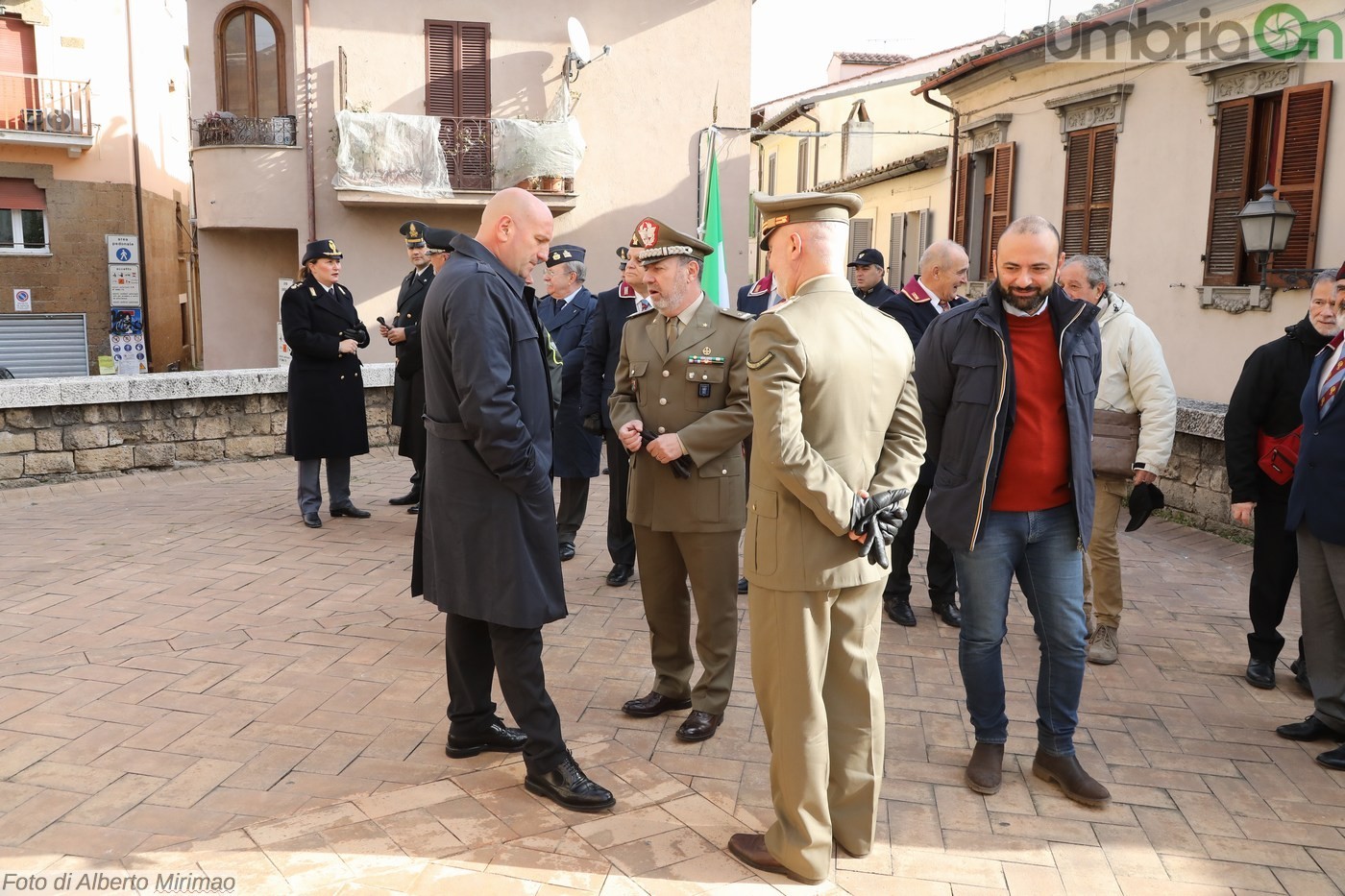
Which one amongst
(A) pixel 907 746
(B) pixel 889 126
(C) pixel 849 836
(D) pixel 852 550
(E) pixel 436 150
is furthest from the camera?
(B) pixel 889 126

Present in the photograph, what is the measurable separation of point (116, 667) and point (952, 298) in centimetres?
467

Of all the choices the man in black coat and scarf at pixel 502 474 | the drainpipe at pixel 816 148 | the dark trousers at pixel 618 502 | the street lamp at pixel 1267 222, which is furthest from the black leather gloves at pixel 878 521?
the drainpipe at pixel 816 148

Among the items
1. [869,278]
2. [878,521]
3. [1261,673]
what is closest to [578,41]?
[869,278]

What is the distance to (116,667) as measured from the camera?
4.73 meters

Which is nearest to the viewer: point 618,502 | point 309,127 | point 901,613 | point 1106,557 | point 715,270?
point 1106,557

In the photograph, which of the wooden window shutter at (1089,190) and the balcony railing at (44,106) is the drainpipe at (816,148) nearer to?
the wooden window shutter at (1089,190)

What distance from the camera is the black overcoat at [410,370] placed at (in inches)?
294

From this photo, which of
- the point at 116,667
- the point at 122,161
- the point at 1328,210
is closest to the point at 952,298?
the point at 116,667

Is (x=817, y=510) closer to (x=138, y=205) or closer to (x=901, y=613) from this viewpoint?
(x=901, y=613)

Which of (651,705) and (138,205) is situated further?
(138,205)

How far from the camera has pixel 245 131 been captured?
1590 centimetres

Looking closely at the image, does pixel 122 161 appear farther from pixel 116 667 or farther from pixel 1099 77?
pixel 116 667

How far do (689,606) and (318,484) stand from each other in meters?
4.40

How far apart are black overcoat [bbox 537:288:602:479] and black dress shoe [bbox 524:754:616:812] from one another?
299 cm
